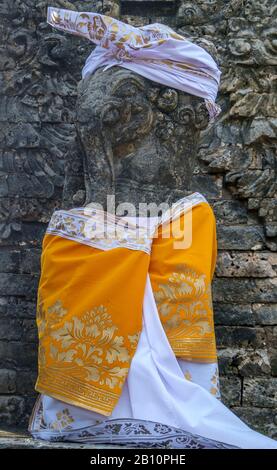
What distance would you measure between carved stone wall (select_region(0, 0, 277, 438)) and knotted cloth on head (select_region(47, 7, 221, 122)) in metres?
1.00

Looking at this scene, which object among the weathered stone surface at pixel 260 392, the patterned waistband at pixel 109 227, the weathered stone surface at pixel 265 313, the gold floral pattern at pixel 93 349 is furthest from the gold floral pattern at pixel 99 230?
the weathered stone surface at pixel 260 392

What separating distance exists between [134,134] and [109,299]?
784mm

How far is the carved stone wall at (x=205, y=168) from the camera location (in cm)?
459

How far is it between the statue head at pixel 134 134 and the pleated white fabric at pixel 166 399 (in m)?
0.51

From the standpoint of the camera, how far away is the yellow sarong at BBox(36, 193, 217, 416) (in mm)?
3355

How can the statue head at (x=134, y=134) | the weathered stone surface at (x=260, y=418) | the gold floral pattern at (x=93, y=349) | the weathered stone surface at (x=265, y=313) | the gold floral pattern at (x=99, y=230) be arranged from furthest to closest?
the weathered stone surface at (x=265, y=313) < the weathered stone surface at (x=260, y=418) < the statue head at (x=134, y=134) < the gold floral pattern at (x=99, y=230) < the gold floral pattern at (x=93, y=349)

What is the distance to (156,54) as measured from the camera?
3.69 metres

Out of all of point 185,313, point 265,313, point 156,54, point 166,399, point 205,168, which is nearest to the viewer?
point 166,399

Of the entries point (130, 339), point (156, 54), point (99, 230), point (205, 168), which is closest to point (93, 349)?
point (130, 339)

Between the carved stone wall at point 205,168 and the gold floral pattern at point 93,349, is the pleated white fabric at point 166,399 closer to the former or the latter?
the gold floral pattern at point 93,349

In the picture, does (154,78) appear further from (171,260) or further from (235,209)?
(235,209)

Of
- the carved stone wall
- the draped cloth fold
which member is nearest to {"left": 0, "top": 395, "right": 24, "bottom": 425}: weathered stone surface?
the carved stone wall

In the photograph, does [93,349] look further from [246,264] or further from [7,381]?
[246,264]

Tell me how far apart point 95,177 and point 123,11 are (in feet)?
5.17
